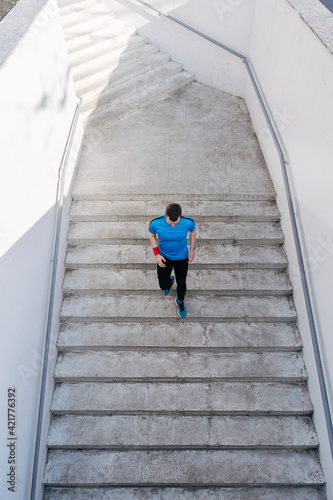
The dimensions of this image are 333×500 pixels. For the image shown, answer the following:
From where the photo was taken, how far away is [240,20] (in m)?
6.76

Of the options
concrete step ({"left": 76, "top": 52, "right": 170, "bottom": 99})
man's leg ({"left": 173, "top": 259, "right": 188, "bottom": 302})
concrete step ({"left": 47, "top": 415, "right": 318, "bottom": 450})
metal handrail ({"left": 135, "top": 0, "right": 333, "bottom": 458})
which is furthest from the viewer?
concrete step ({"left": 76, "top": 52, "right": 170, "bottom": 99})

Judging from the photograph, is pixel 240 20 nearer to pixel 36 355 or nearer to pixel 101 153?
pixel 101 153

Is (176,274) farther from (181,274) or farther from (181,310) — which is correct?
(181,310)

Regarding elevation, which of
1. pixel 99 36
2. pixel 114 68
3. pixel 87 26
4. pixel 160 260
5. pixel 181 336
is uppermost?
pixel 87 26

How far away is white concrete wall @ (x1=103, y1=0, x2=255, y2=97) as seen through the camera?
6.85 meters

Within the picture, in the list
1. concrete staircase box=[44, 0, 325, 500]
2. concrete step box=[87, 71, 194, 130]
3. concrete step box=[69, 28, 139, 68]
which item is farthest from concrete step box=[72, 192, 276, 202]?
concrete step box=[69, 28, 139, 68]

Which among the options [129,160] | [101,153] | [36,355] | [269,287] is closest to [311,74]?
[269,287]

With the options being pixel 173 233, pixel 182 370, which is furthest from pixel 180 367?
pixel 173 233

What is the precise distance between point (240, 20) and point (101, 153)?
354cm

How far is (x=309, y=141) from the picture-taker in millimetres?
4348

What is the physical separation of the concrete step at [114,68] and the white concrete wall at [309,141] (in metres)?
3.16

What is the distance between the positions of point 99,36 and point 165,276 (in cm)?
609

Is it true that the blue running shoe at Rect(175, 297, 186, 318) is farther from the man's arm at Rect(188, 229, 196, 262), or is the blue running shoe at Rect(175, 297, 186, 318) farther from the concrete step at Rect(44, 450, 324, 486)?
the concrete step at Rect(44, 450, 324, 486)

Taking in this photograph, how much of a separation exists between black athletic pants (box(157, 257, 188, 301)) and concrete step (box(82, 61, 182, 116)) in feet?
12.6
